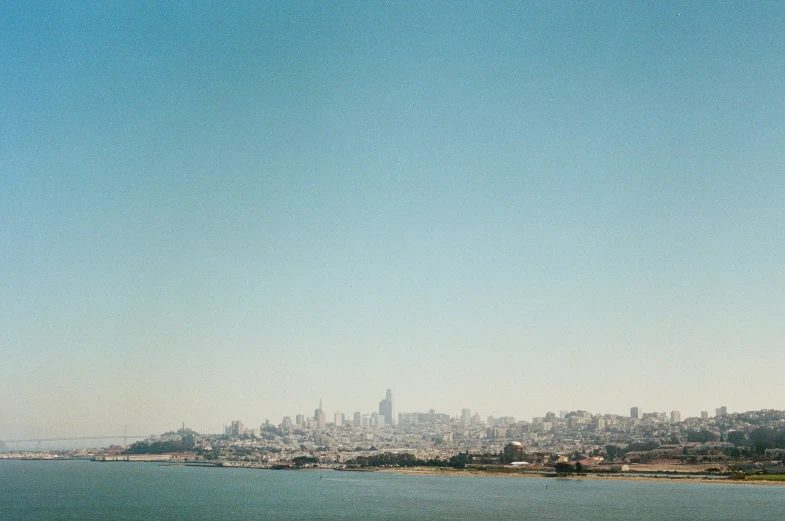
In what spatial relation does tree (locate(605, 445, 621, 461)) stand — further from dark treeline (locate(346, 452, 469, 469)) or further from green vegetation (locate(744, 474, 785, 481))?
green vegetation (locate(744, 474, 785, 481))

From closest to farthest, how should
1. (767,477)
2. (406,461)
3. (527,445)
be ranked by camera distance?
(767,477) < (406,461) < (527,445)

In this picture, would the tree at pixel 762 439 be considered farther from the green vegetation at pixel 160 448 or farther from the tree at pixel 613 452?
the green vegetation at pixel 160 448

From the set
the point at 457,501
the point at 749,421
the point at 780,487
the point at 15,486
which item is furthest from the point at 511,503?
the point at 749,421

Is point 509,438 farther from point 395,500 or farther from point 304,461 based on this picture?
point 395,500

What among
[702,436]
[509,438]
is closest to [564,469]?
[702,436]

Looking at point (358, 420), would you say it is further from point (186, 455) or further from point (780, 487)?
point (780, 487)

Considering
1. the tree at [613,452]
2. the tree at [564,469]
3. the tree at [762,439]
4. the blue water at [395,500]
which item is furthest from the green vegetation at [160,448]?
the tree at [762,439]

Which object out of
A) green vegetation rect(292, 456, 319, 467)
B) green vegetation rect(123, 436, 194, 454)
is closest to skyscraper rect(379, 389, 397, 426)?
green vegetation rect(123, 436, 194, 454)
